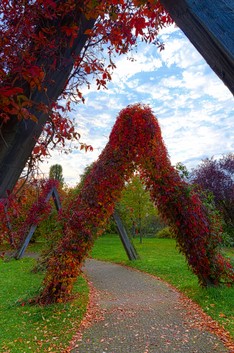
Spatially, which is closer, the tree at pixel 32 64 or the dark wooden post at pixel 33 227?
the tree at pixel 32 64

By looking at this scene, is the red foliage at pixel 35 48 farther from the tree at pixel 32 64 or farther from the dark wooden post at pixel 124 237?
the dark wooden post at pixel 124 237

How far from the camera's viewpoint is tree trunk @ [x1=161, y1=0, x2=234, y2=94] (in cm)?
100

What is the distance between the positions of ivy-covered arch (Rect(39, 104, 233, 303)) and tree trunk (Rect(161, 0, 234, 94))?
6.94m

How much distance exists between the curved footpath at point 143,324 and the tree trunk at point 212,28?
494 centimetres

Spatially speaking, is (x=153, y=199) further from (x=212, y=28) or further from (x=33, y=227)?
(x=33, y=227)

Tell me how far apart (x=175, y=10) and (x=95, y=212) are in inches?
275

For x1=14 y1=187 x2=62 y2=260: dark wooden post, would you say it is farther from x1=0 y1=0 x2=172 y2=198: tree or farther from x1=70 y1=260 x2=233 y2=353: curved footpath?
x1=0 y1=0 x2=172 y2=198: tree

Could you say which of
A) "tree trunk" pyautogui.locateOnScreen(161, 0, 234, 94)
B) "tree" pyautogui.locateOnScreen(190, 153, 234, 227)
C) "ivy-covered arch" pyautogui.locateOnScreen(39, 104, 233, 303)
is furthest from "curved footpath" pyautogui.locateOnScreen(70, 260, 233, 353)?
"tree" pyautogui.locateOnScreen(190, 153, 234, 227)

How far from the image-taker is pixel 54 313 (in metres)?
6.84

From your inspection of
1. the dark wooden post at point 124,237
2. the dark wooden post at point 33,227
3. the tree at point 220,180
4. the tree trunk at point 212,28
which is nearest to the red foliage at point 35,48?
the tree trunk at point 212,28

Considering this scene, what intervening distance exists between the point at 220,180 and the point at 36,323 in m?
22.8

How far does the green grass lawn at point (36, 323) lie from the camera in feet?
17.1

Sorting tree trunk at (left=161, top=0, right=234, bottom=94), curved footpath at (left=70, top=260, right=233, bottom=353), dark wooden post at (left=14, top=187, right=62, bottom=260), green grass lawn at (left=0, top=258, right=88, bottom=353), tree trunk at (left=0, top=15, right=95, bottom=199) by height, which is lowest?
curved footpath at (left=70, top=260, right=233, bottom=353)

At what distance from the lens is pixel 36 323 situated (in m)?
6.35
